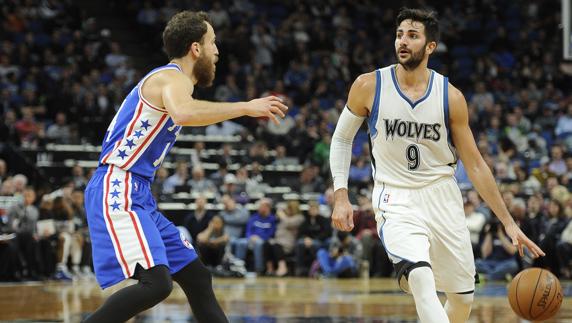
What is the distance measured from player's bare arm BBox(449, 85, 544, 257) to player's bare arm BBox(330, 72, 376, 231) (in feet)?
1.74

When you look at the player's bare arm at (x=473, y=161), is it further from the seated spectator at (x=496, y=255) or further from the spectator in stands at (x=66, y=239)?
the spectator in stands at (x=66, y=239)

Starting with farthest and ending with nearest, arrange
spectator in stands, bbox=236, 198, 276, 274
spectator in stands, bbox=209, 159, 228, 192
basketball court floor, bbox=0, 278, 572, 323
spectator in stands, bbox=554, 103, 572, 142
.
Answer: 1. spectator in stands, bbox=554, 103, 572, 142
2. spectator in stands, bbox=209, 159, 228, 192
3. spectator in stands, bbox=236, 198, 276, 274
4. basketball court floor, bbox=0, 278, 572, 323

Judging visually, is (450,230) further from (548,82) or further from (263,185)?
(548,82)

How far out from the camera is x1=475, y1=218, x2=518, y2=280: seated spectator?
1650cm

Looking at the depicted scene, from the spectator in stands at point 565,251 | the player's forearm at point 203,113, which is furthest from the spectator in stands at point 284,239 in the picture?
the player's forearm at point 203,113

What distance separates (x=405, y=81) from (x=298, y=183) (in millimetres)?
13850

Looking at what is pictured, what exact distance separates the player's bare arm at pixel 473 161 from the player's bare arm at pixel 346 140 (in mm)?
532

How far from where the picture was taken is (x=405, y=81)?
254 inches

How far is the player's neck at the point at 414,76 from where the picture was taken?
21.1 feet

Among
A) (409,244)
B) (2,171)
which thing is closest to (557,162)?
(2,171)

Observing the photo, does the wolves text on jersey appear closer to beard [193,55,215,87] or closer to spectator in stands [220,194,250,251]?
beard [193,55,215,87]

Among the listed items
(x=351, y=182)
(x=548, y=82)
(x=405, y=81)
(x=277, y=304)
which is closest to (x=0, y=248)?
(x=277, y=304)

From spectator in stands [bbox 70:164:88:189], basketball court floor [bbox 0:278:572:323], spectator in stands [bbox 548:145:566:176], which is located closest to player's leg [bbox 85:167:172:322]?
basketball court floor [bbox 0:278:572:323]

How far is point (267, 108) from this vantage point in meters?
5.32
